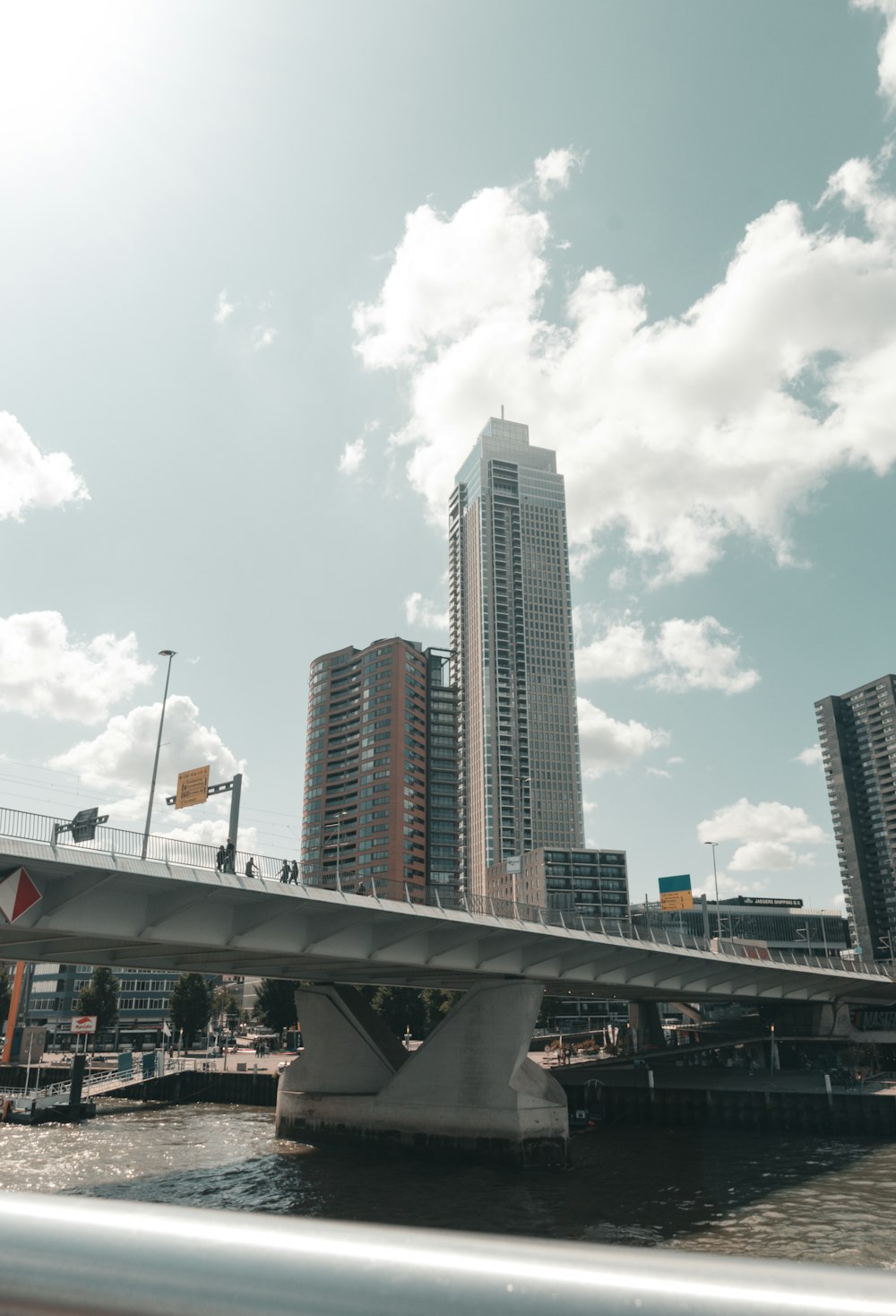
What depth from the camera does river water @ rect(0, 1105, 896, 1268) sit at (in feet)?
110

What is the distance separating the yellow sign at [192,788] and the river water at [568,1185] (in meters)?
17.9

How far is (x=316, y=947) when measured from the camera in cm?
4244

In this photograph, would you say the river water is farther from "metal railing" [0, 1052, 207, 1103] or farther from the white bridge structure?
"metal railing" [0, 1052, 207, 1103]

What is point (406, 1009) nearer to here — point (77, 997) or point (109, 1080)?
point (109, 1080)

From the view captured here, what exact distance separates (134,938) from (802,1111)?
160 feet

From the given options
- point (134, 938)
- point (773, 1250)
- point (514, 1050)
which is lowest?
point (773, 1250)

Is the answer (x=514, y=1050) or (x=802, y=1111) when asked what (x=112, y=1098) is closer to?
(x=514, y=1050)

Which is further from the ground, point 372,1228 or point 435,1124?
point 372,1228

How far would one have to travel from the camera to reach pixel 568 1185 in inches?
1686

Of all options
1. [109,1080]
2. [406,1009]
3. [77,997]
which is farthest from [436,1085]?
[77,997]

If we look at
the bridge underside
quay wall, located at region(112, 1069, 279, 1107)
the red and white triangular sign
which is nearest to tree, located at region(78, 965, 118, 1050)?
quay wall, located at region(112, 1069, 279, 1107)

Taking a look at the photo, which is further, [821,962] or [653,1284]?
[821,962]

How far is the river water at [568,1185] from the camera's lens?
3341 centimetres

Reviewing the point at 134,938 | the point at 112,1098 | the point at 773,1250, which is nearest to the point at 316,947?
the point at 134,938
